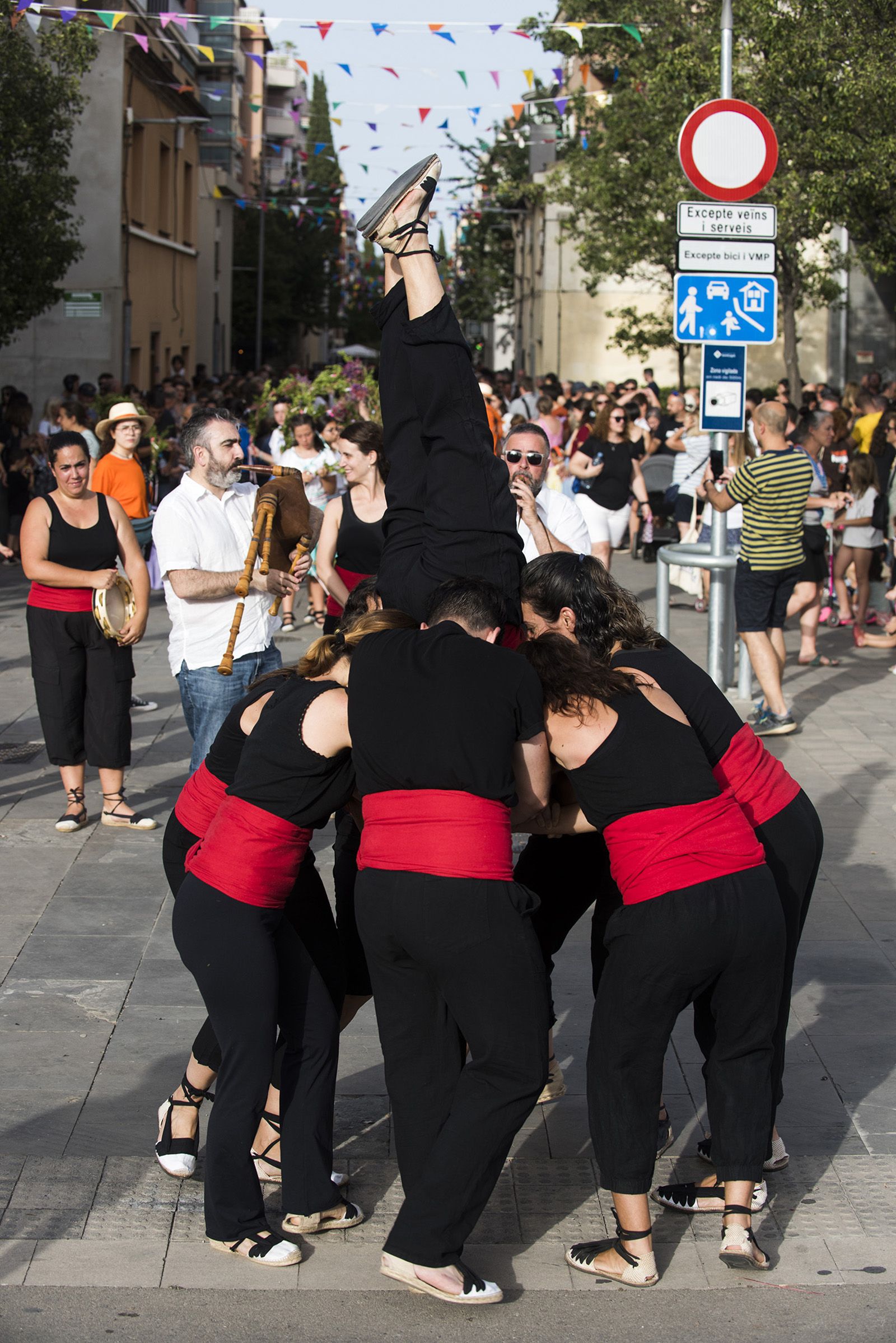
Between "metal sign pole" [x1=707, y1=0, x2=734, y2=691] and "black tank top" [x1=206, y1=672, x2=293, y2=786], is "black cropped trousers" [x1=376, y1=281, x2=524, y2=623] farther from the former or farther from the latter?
"metal sign pole" [x1=707, y1=0, x2=734, y2=691]

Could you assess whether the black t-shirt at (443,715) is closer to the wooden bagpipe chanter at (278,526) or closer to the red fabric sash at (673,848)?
the red fabric sash at (673,848)

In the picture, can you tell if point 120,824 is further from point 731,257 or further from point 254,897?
point 731,257

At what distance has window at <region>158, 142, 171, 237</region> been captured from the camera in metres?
33.9

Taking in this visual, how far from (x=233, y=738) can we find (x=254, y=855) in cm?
40

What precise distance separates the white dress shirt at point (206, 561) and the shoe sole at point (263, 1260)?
9.92 feet

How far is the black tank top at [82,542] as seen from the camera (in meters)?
7.54

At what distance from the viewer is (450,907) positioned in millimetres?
3428

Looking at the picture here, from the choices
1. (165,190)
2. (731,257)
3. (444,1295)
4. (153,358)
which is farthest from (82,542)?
(165,190)

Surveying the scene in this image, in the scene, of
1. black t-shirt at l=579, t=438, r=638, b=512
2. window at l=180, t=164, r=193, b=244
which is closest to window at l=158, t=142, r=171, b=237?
window at l=180, t=164, r=193, b=244

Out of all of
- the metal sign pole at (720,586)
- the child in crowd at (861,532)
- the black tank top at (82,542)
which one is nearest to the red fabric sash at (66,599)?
the black tank top at (82,542)

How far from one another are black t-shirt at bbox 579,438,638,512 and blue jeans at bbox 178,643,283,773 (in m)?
7.22

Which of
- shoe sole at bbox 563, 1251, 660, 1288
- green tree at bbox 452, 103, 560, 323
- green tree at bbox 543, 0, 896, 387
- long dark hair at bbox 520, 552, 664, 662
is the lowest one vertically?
shoe sole at bbox 563, 1251, 660, 1288

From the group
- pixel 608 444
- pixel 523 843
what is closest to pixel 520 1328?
pixel 523 843

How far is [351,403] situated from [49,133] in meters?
6.82
